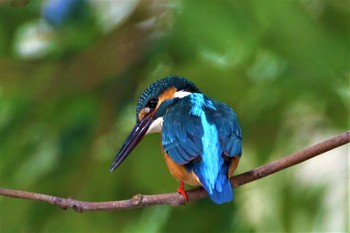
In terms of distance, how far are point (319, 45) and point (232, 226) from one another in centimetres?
32

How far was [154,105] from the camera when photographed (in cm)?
92

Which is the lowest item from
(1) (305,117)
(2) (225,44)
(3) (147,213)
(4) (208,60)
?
(3) (147,213)

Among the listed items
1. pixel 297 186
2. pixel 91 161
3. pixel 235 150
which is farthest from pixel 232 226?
pixel 235 150

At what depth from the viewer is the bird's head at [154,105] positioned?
0.86 meters

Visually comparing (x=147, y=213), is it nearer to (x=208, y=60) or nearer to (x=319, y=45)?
(x=208, y=60)

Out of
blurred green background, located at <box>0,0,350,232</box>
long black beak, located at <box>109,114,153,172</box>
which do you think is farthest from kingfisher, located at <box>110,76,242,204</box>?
blurred green background, located at <box>0,0,350,232</box>

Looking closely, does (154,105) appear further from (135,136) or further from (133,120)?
(133,120)

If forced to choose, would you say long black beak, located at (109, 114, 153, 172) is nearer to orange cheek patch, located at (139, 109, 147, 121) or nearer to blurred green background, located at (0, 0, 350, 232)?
orange cheek patch, located at (139, 109, 147, 121)

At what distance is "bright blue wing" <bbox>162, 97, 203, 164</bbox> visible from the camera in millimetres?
804

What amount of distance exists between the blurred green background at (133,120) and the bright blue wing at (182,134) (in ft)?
0.91

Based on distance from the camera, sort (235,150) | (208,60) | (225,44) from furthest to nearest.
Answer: (208,60) → (225,44) → (235,150)

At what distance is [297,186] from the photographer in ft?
4.08

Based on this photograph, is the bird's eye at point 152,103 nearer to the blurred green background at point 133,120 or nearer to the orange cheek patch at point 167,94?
the orange cheek patch at point 167,94

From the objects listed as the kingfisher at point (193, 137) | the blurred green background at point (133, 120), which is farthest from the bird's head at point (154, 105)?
the blurred green background at point (133, 120)
